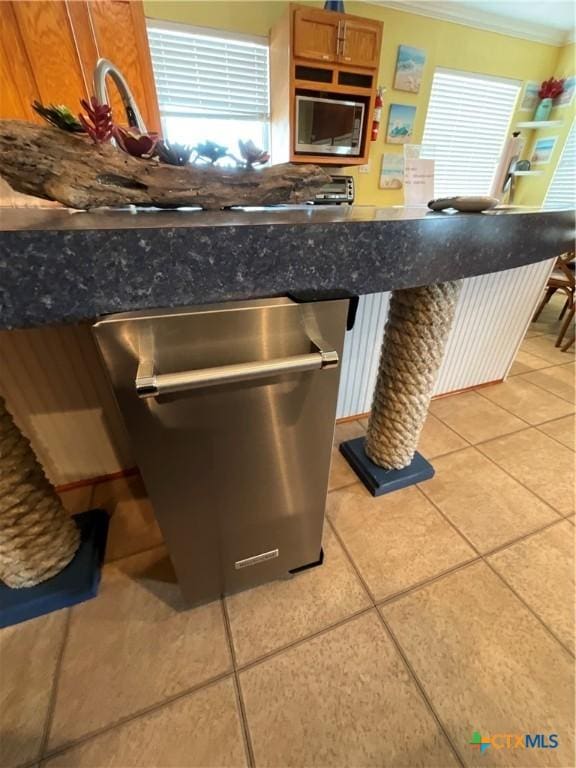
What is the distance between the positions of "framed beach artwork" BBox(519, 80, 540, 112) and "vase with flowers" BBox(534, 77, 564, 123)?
4 cm

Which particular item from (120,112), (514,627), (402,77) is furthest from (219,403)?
(402,77)

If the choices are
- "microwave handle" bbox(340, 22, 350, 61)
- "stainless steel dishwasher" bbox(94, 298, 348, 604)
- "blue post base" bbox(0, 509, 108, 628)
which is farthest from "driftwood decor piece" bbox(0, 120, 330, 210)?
"microwave handle" bbox(340, 22, 350, 61)

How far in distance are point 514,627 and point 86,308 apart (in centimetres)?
114

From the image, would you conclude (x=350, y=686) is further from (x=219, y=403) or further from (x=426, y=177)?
(x=426, y=177)

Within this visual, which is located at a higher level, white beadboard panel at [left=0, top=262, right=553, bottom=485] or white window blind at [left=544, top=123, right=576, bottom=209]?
white window blind at [left=544, top=123, right=576, bottom=209]

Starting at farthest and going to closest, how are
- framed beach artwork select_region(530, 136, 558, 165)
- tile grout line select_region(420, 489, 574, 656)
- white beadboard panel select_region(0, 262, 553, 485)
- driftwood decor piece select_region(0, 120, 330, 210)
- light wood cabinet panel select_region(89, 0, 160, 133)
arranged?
1. framed beach artwork select_region(530, 136, 558, 165)
2. light wood cabinet panel select_region(89, 0, 160, 133)
3. white beadboard panel select_region(0, 262, 553, 485)
4. tile grout line select_region(420, 489, 574, 656)
5. driftwood decor piece select_region(0, 120, 330, 210)

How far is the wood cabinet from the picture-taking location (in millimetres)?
1847

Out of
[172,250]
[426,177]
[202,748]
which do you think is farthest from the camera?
[426,177]

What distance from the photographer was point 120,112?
47.9 inches

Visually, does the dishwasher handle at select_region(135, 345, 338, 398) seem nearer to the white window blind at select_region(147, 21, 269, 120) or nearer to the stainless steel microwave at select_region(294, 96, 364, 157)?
the stainless steel microwave at select_region(294, 96, 364, 157)

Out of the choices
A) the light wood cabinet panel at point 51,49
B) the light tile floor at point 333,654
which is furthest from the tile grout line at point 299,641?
the light wood cabinet panel at point 51,49

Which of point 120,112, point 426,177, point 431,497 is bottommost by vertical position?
point 431,497

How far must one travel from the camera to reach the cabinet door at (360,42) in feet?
6.22

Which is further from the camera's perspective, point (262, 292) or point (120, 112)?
point (120, 112)
